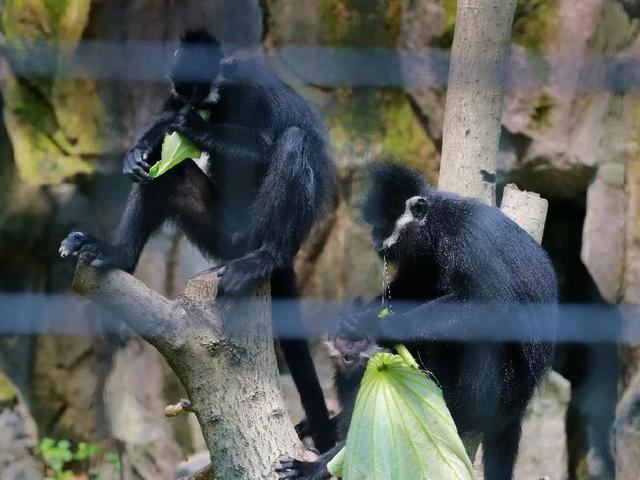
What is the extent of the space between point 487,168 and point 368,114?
1.38 meters

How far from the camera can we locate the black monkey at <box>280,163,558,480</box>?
249 centimetres

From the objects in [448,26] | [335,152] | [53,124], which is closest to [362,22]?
[448,26]

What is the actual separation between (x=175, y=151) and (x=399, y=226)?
658 millimetres

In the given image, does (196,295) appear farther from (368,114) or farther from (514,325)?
(368,114)

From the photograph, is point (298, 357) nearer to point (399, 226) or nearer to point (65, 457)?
point (399, 226)

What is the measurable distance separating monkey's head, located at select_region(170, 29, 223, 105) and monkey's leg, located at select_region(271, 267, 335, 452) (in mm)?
605

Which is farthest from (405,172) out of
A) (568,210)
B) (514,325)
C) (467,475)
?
(568,210)

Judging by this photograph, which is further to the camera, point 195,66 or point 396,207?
point 195,66

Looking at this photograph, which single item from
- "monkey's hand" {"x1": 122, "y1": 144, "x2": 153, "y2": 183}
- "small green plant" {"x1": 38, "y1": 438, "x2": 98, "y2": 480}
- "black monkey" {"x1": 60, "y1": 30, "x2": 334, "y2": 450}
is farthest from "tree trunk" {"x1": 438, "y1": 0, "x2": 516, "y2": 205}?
"small green plant" {"x1": 38, "y1": 438, "x2": 98, "y2": 480}

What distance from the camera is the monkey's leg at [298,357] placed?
2.83 metres

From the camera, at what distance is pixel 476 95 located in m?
3.12

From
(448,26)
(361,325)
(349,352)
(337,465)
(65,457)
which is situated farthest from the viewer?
(65,457)

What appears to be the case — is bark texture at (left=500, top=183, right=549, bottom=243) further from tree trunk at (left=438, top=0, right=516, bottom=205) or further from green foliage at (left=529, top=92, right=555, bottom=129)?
green foliage at (left=529, top=92, right=555, bottom=129)

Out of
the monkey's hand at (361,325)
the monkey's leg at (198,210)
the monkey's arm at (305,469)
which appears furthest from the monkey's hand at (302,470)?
Result: the monkey's leg at (198,210)
